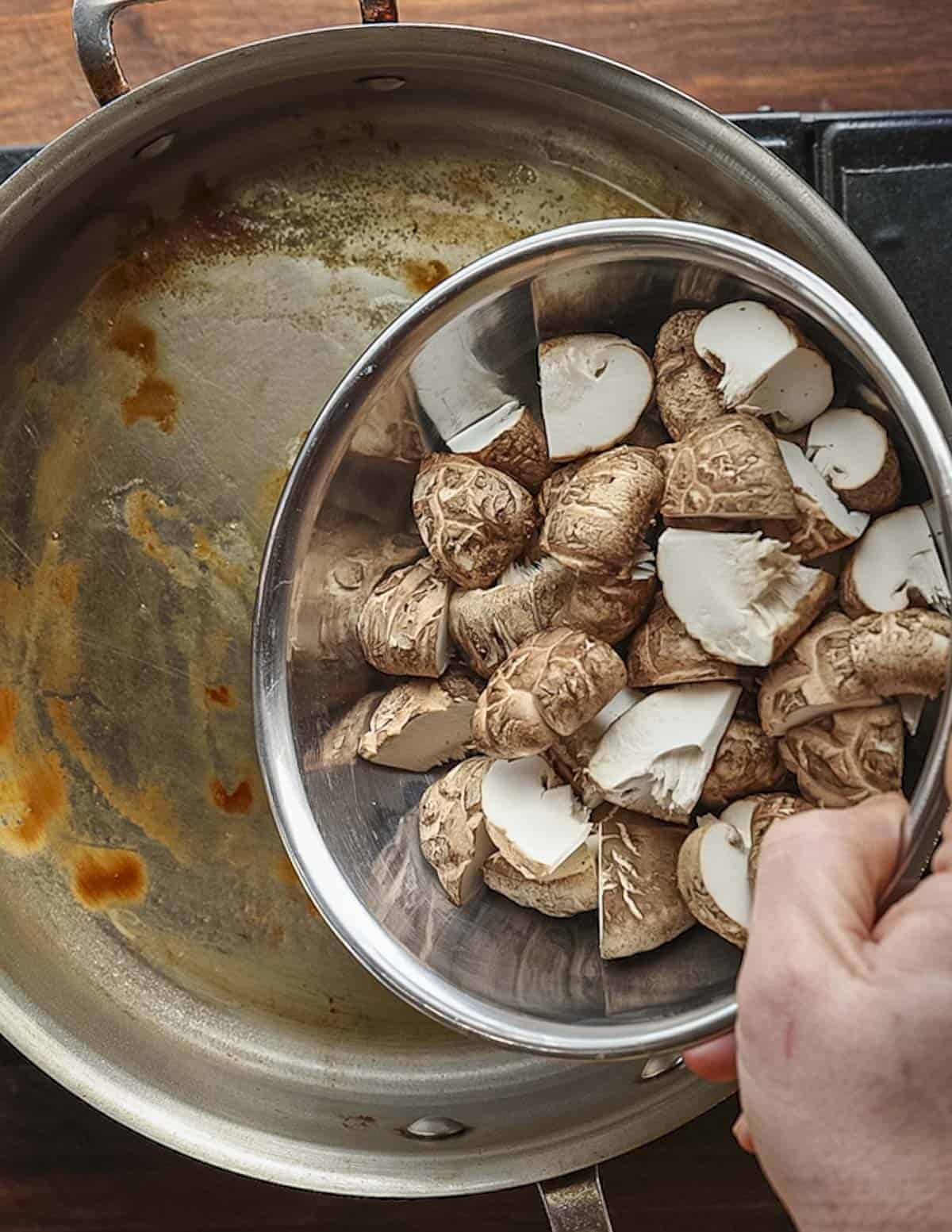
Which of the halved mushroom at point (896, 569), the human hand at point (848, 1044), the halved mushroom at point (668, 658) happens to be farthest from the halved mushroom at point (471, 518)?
the human hand at point (848, 1044)

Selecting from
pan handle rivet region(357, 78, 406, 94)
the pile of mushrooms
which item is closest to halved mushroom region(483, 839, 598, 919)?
the pile of mushrooms

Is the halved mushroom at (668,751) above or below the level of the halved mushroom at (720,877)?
above

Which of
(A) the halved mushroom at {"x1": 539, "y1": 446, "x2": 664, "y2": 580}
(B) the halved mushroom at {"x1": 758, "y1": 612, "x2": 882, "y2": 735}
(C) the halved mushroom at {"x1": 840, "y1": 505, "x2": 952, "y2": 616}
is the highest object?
(A) the halved mushroom at {"x1": 539, "y1": 446, "x2": 664, "y2": 580}

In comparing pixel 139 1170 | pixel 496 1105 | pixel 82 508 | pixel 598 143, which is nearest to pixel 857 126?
pixel 598 143

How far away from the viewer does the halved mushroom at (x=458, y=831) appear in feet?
2.73

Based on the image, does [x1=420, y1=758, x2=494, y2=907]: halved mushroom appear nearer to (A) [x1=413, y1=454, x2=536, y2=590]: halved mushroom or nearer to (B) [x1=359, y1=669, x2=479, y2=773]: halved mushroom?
(B) [x1=359, y1=669, x2=479, y2=773]: halved mushroom

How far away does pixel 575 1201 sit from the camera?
860 millimetres

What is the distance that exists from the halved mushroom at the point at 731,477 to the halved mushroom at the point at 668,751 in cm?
12

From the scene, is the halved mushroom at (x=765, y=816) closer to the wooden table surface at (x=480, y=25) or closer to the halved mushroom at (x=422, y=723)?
the halved mushroom at (x=422, y=723)

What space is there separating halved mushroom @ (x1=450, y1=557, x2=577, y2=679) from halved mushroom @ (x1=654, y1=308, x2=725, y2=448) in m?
0.14

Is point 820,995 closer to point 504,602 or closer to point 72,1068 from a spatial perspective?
point 504,602

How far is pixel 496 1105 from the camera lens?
95 centimetres

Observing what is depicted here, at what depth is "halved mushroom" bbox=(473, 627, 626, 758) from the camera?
2.51ft

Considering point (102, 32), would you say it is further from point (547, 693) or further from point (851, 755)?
point (851, 755)
